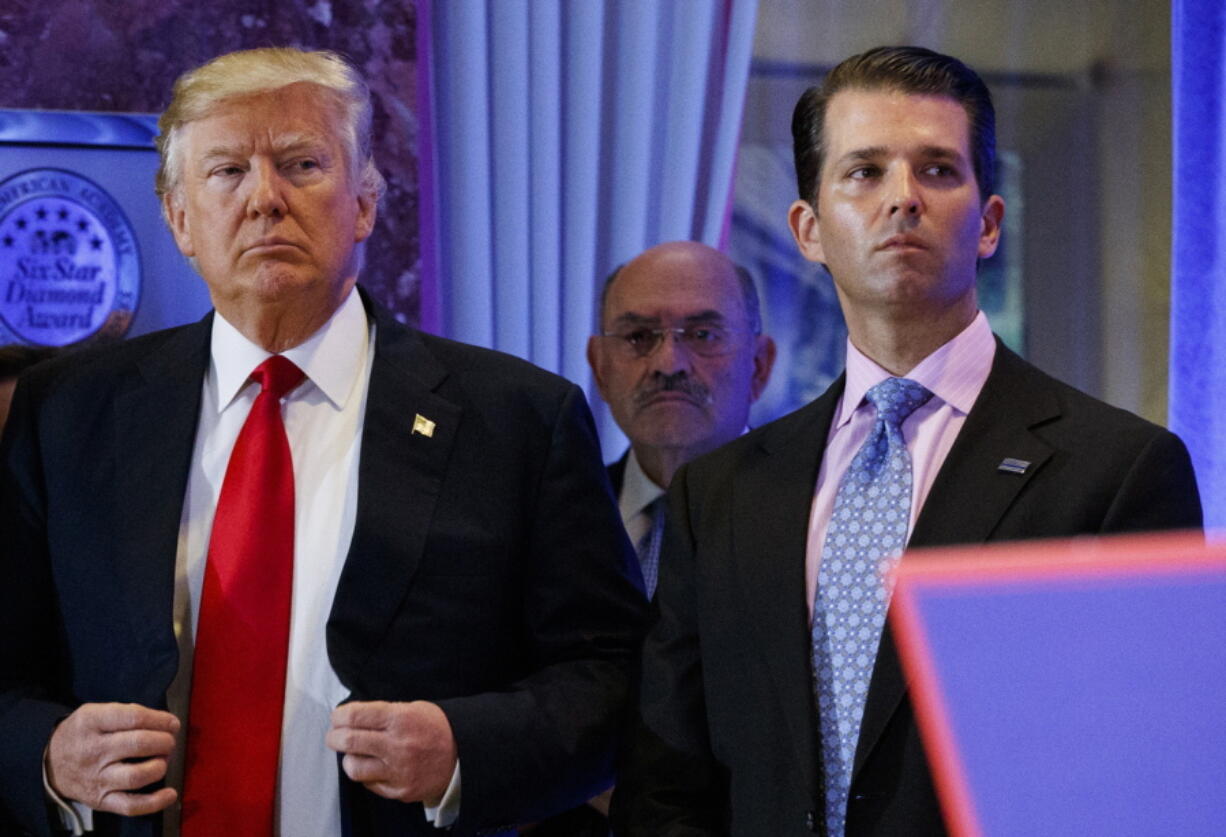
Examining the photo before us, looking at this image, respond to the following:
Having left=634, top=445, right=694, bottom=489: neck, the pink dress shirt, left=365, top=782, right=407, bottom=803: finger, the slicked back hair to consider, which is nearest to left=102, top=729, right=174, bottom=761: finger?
left=365, top=782, right=407, bottom=803: finger

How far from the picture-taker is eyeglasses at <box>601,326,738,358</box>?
2.76 meters

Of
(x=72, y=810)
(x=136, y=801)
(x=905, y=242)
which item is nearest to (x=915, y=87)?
(x=905, y=242)

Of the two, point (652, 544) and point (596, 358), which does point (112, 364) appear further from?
point (596, 358)

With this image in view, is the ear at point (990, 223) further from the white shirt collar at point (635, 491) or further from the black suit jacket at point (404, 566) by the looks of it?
the white shirt collar at point (635, 491)

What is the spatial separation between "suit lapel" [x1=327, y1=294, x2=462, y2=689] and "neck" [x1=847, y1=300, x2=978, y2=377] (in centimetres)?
54

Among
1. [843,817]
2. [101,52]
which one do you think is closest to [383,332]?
[843,817]

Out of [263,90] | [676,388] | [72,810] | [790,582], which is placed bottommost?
[72,810]

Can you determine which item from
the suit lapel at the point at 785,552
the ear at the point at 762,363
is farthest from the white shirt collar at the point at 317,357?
the ear at the point at 762,363

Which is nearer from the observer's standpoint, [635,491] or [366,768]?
[366,768]

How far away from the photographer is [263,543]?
5.65 ft

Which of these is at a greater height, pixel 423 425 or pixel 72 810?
pixel 423 425

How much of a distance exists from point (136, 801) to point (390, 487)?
0.45 metres

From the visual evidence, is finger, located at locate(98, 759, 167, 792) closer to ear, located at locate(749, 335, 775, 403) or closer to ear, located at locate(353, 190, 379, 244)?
ear, located at locate(353, 190, 379, 244)

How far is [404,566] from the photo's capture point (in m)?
1.72
